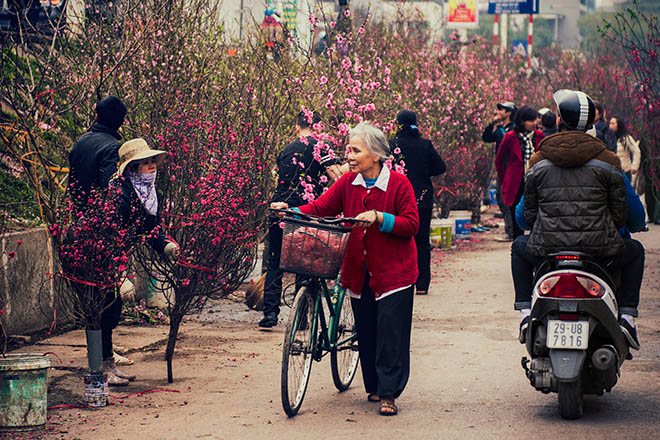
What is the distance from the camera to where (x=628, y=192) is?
6.62 metres

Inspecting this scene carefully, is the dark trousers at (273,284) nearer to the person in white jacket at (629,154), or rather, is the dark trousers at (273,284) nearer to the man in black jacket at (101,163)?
the man in black jacket at (101,163)

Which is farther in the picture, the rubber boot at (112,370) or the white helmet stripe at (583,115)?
the rubber boot at (112,370)

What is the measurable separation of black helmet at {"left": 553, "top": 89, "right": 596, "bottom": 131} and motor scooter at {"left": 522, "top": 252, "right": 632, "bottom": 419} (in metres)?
0.84

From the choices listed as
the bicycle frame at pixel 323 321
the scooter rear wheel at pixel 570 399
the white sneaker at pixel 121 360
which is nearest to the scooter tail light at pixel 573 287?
the scooter rear wheel at pixel 570 399

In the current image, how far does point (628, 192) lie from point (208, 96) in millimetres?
6282

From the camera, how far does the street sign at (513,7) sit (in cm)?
4694

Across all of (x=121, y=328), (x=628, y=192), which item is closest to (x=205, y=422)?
(x=628, y=192)

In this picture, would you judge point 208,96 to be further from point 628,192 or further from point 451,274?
point 628,192

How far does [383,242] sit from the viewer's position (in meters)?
6.75

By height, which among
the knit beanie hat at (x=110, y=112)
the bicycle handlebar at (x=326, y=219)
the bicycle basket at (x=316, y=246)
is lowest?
the bicycle basket at (x=316, y=246)

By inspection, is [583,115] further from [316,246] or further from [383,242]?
[316,246]

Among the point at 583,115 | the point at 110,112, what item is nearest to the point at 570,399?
the point at 583,115

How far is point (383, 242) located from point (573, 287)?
1.18 meters

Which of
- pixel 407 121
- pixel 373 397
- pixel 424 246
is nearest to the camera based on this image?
pixel 373 397
